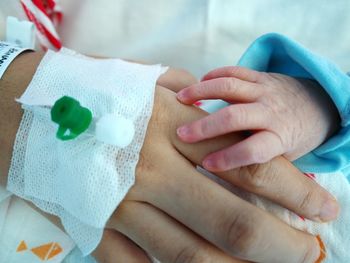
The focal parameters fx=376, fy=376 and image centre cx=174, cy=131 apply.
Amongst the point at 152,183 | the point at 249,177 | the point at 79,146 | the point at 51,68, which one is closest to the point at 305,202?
the point at 249,177

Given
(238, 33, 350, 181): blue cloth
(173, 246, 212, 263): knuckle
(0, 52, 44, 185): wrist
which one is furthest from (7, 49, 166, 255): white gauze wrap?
(238, 33, 350, 181): blue cloth

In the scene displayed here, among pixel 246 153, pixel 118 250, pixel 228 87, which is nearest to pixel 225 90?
pixel 228 87

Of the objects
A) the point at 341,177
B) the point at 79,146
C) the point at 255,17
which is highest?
the point at 255,17

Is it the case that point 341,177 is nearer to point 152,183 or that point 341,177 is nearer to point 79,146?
point 152,183

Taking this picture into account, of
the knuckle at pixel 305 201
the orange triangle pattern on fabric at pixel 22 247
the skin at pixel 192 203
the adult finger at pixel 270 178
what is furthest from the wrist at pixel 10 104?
the knuckle at pixel 305 201

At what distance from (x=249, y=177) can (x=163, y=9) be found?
491mm

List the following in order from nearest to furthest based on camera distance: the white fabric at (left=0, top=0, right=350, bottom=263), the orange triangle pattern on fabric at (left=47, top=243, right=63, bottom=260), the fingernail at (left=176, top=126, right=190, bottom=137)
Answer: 1. the fingernail at (left=176, top=126, right=190, bottom=137)
2. the orange triangle pattern on fabric at (left=47, top=243, right=63, bottom=260)
3. the white fabric at (left=0, top=0, right=350, bottom=263)

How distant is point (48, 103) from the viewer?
565mm

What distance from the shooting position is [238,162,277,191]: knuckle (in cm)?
59

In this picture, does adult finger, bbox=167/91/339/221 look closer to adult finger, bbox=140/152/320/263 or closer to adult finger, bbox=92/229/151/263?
adult finger, bbox=140/152/320/263

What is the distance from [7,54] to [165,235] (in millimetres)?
422

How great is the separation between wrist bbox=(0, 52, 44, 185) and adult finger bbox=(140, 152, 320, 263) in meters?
0.25

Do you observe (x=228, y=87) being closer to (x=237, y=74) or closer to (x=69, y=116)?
(x=237, y=74)

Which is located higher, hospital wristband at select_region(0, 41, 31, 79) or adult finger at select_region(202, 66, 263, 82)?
hospital wristband at select_region(0, 41, 31, 79)
